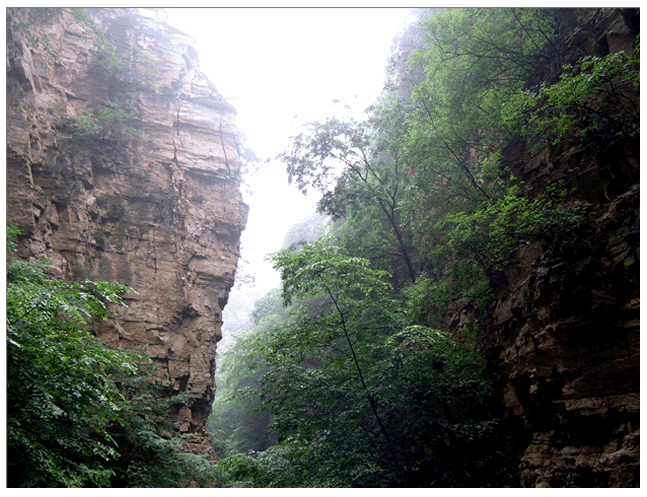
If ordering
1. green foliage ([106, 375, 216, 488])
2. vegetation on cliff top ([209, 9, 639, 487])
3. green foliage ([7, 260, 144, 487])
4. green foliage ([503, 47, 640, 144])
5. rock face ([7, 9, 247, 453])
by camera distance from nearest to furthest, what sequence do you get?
green foliage ([7, 260, 144, 487]), green foliage ([503, 47, 640, 144]), vegetation on cliff top ([209, 9, 639, 487]), green foliage ([106, 375, 216, 488]), rock face ([7, 9, 247, 453])

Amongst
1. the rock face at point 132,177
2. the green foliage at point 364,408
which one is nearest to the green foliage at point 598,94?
the green foliage at point 364,408

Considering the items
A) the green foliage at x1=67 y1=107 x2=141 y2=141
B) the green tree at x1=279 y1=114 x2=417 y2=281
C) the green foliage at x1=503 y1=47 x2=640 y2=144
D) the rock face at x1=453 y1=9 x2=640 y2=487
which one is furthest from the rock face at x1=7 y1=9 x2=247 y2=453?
the green foliage at x1=503 y1=47 x2=640 y2=144

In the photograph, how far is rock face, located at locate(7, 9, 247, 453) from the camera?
1150cm

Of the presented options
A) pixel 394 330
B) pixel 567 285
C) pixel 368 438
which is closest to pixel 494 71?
pixel 567 285

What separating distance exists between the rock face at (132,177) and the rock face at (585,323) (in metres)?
9.91

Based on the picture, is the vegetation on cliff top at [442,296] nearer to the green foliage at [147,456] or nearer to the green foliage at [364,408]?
the green foliage at [364,408]

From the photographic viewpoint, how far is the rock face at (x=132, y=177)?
11500 mm

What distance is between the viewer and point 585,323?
5836mm

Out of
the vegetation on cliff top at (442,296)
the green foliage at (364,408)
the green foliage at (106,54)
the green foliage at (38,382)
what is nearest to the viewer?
the green foliage at (38,382)

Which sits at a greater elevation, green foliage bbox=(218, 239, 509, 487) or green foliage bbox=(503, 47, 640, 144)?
green foliage bbox=(503, 47, 640, 144)

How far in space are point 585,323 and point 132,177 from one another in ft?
50.4

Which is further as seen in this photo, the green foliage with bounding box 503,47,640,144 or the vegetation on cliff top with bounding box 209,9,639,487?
the vegetation on cliff top with bounding box 209,9,639,487

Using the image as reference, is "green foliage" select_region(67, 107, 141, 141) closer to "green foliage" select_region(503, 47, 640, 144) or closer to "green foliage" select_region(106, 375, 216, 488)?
"green foliage" select_region(106, 375, 216, 488)

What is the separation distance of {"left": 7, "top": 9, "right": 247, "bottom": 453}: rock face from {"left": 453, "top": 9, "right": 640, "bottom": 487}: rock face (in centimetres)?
991
